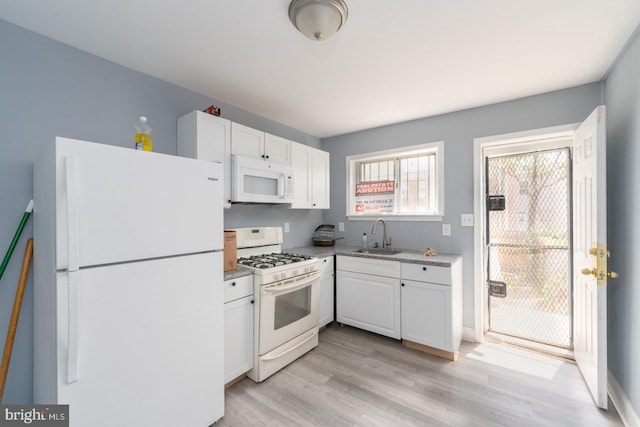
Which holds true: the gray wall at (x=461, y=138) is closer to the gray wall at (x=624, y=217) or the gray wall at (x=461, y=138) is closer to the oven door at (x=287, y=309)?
the gray wall at (x=624, y=217)

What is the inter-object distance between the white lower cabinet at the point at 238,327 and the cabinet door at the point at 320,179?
152 cm

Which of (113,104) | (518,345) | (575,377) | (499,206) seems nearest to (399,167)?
(499,206)

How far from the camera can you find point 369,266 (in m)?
2.80

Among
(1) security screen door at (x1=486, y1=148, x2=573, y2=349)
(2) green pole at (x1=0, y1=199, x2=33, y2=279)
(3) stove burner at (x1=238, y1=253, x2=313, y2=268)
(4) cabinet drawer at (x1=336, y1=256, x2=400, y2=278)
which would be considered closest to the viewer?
(2) green pole at (x1=0, y1=199, x2=33, y2=279)

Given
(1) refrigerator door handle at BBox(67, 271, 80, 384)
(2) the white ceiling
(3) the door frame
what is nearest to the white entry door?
(3) the door frame

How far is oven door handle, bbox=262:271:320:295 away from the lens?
6.87 ft

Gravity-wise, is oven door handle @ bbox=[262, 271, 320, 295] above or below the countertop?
below

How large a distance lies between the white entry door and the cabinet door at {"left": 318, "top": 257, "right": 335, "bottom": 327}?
210cm

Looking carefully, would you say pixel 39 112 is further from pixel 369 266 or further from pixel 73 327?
pixel 369 266

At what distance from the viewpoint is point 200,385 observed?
1.57m

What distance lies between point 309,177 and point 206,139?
1334 mm

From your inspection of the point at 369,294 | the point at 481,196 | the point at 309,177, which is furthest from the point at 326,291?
the point at 481,196

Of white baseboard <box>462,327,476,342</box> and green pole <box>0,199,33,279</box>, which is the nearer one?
green pole <box>0,199,33,279</box>

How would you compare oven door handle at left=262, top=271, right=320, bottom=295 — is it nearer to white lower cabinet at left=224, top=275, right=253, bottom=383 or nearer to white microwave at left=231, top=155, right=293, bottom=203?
white lower cabinet at left=224, top=275, right=253, bottom=383
